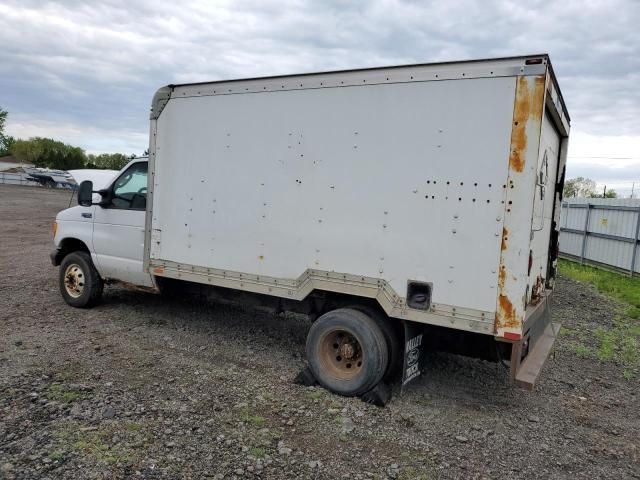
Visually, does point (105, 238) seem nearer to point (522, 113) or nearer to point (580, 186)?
point (522, 113)

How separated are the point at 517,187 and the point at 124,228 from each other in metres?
4.64

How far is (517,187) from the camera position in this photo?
3.78 m

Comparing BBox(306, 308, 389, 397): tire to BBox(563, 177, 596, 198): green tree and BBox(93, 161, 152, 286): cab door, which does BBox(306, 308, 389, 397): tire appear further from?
BBox(563, 177, 596, 198): green tree

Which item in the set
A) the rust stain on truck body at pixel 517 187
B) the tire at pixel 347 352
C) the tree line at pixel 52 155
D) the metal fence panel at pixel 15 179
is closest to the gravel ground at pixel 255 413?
the tire at pixel 347 352

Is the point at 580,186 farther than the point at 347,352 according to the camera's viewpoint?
Yes

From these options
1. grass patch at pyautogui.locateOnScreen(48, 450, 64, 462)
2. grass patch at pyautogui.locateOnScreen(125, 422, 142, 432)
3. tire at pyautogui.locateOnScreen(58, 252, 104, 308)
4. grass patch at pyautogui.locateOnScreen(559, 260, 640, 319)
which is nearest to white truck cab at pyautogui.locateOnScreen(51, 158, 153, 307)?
tire at pyautogui.locateOnScreen(58, 252, 104, 308)

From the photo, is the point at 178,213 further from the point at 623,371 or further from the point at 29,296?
the point at 623,371

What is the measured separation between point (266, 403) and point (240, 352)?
1385mm

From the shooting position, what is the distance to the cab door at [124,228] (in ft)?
20.1

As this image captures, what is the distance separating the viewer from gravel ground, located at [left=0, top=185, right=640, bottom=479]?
3.43 m

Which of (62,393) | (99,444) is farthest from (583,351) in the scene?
(62,393)

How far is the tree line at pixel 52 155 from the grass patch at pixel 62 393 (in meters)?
78.1

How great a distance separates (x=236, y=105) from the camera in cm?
505

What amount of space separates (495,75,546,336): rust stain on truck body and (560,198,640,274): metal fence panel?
10255 millimetres
